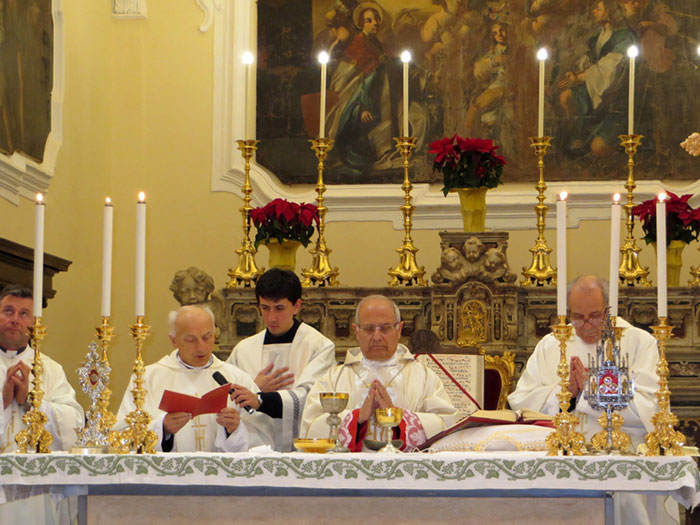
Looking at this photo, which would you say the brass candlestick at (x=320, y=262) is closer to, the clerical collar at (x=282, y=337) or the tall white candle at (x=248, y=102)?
the clerical collar at (x=282, y=337)

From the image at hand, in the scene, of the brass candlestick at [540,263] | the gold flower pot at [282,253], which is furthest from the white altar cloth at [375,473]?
the gold flower pot at [282,253]

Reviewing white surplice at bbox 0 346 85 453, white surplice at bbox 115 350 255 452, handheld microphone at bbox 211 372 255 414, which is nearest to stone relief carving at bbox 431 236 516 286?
white surplice at bbox 115 350 255 452

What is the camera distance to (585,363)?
245 inches

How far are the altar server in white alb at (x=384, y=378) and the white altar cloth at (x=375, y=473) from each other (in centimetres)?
114

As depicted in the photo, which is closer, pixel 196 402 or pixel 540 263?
pixel 196 402

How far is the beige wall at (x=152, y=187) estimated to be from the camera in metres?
9.76

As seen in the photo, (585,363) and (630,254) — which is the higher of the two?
(630,254)

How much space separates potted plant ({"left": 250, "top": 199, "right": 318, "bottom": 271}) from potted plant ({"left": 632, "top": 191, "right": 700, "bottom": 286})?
1995 millimetres

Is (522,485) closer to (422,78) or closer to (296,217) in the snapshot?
(296,217)

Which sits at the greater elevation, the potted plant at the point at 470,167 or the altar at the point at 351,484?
the potted plant at the point at 470,167

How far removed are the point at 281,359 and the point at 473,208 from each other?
154cm

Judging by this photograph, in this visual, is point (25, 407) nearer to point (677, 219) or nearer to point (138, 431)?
point (138, 431)

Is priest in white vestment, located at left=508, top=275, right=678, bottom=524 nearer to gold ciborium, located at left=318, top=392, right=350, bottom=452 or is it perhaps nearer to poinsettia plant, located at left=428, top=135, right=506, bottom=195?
gold ciborium, located at left=318, top=392, right=350, bottom=452

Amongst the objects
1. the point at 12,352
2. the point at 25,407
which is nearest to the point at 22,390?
the point at 25,407
